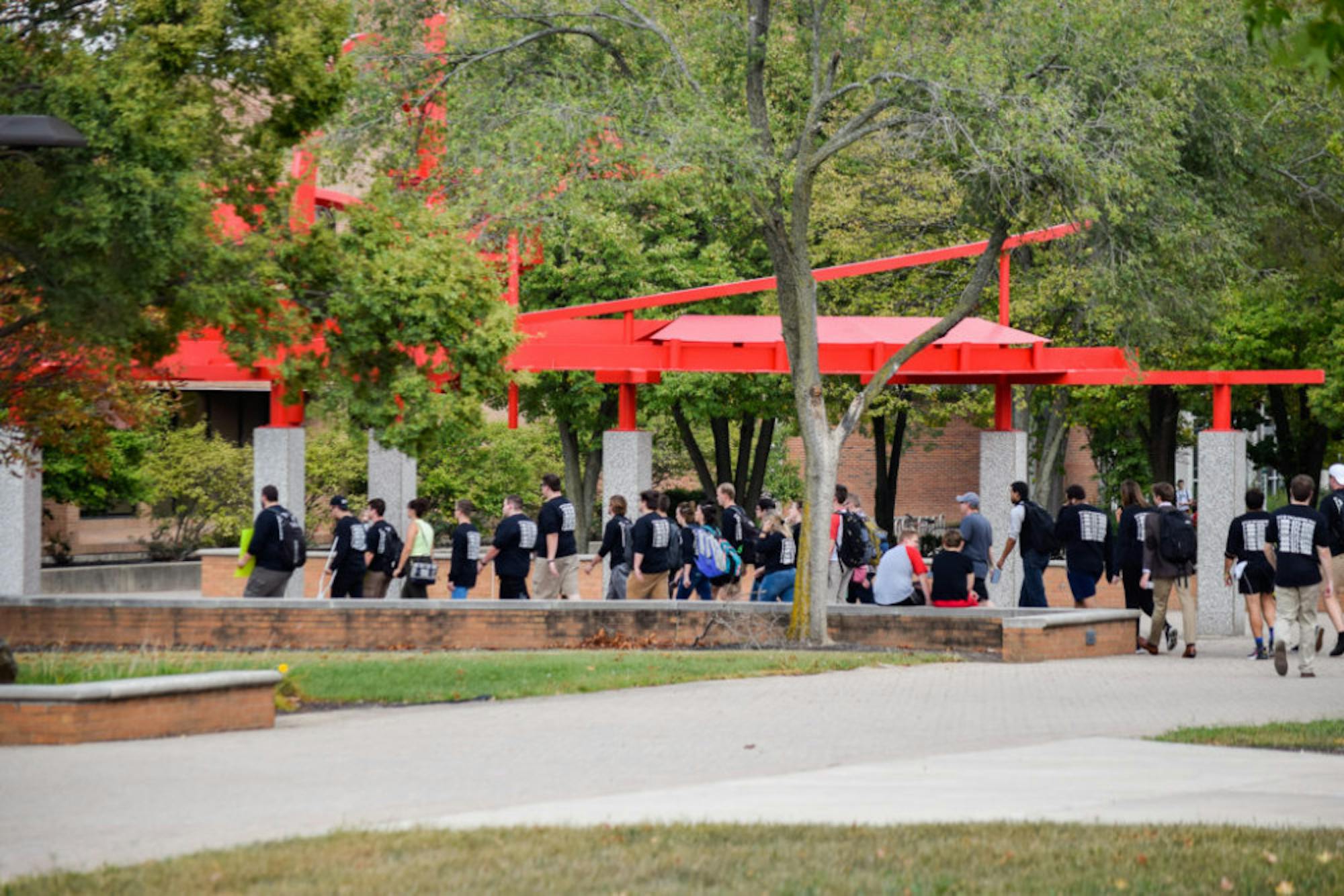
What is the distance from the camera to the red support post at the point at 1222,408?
23828mm

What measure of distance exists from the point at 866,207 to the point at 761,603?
15.8 meters

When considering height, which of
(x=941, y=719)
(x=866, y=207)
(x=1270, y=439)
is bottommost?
(x=941, y=719)

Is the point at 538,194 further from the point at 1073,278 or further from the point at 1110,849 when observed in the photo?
the point at 1110,849

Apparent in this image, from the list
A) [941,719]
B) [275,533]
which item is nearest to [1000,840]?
[941,719]

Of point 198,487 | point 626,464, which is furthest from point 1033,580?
point 198,487

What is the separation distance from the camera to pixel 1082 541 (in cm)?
1967

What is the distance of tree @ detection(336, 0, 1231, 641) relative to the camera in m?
17.4

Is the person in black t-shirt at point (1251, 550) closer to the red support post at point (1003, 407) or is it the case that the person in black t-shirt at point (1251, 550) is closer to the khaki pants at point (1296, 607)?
the khaki pants at point (1296, 607)

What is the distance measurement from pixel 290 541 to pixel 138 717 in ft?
27.4

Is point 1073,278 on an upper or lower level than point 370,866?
upper

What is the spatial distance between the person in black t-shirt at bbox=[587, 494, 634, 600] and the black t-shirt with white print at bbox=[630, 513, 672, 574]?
1.41ft

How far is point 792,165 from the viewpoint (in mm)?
18422

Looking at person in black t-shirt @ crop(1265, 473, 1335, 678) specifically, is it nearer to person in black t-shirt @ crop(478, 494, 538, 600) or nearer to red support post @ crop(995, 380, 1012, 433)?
person in black t-shirt @ crop(478, 494, 538, 600)

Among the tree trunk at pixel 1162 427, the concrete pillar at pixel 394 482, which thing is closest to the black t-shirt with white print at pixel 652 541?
the concrete pillar at pixel 394 482
